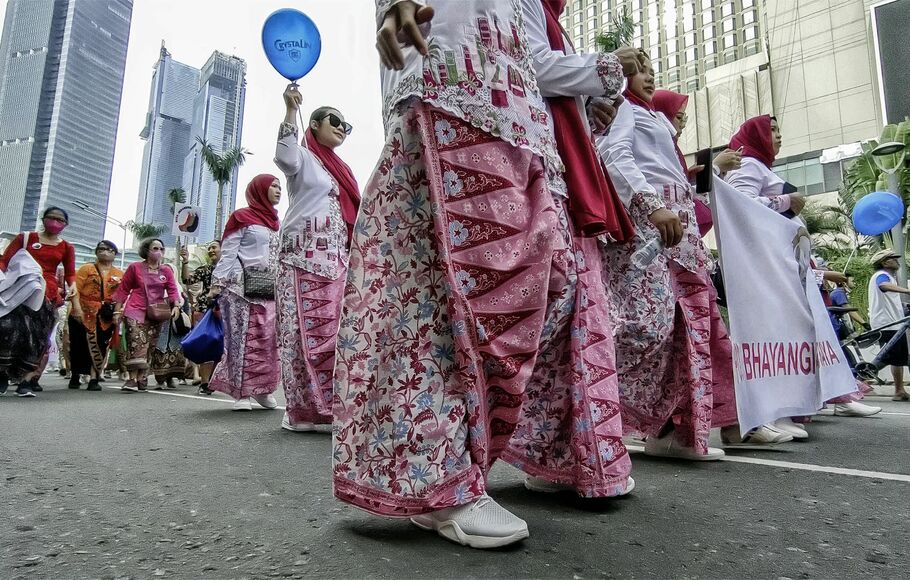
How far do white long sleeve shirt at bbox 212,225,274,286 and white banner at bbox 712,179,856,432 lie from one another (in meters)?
3.52

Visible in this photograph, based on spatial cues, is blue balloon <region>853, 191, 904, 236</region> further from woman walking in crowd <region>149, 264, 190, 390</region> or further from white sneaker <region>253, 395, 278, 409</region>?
woman walking in crowd <region>149, 264, 190, 390</region>

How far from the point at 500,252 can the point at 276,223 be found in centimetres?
412

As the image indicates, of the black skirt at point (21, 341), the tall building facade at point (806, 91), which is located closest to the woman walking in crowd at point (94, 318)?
the black skirt at point (21, 341)

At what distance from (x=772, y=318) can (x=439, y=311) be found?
215 centimetres

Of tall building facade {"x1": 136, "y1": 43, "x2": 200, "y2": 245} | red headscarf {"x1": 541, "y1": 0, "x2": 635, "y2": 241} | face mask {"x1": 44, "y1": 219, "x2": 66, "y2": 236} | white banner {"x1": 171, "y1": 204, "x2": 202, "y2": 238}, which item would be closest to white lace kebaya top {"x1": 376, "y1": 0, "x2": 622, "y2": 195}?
red headscarf {"x1": 541, "y1": 0, "x2": 635, "y2": 241}

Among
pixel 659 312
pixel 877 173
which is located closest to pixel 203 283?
pixel 659 312

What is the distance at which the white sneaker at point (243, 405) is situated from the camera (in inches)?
190

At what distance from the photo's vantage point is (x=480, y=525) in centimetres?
140

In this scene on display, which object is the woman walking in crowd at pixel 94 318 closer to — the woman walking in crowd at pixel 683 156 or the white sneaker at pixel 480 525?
the woman walking in crowd at pixel 683 156

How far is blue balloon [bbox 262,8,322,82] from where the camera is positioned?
419 cm

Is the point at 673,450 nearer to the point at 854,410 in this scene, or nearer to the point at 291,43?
the point at 854,410

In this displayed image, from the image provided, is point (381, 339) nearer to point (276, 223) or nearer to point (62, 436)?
point (62, 436)

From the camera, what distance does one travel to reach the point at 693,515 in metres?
1.67

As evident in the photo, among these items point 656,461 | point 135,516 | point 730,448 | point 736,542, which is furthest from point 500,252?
point 730,448
